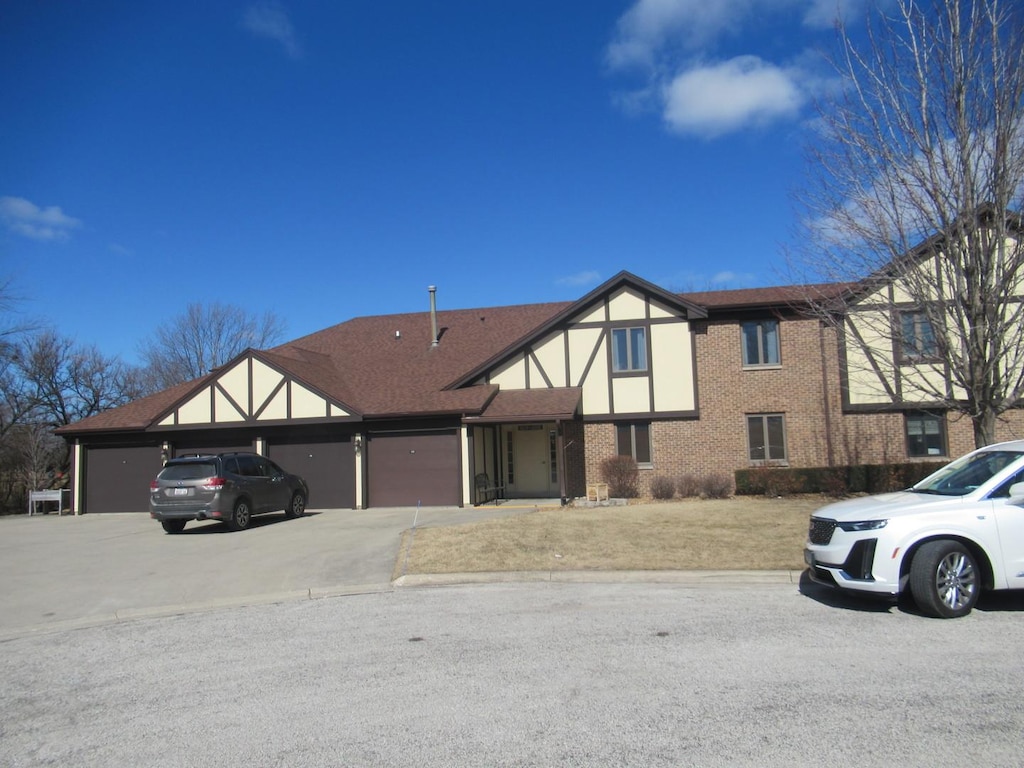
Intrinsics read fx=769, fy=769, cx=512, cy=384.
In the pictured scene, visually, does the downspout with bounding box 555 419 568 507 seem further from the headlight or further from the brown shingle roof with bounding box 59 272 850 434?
the headlight

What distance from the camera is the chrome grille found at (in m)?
8.23

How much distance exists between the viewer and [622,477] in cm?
2119

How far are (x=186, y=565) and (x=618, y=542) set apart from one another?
22.8ft

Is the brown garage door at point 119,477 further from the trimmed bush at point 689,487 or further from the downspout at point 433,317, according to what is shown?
the trimmed bush at point 689,487

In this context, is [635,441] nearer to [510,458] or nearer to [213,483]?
[510,458]

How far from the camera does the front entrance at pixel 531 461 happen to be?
23.5 m

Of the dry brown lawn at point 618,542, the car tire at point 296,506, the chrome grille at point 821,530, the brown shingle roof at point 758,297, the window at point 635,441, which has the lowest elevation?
the dry brown lawn at point 618,542

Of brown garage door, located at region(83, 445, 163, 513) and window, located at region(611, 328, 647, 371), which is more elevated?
window, located at region(611, 328, 647, 371)

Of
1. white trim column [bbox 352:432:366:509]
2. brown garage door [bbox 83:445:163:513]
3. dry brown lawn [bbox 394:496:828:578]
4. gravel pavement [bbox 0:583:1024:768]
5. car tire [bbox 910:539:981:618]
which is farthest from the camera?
brown garage door [bbox 83:445:163:513]

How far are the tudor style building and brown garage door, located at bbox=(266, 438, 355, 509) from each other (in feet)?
0.13

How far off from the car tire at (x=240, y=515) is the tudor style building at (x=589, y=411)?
4881 millimetres

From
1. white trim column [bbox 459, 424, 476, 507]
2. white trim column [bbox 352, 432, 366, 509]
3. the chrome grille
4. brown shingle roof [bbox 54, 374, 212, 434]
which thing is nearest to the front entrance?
white trim column [bbox 459, 424, 476, 507]

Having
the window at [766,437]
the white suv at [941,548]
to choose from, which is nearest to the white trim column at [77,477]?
the window at [766,437]

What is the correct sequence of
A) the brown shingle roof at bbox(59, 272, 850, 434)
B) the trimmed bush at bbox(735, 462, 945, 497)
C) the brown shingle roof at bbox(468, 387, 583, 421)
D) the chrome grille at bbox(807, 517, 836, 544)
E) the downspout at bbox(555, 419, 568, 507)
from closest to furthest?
the chrome grille at bbox(807, 517, 836, 544), the trimmed bush at bbox(735, 462, 945, 497), the brown shingle roof at bbox(468, 387, 583, 421), the downspout at bbox(555, 419, 568, 507), the brown shingle roof at bbox(59, 272, 850, 434)
